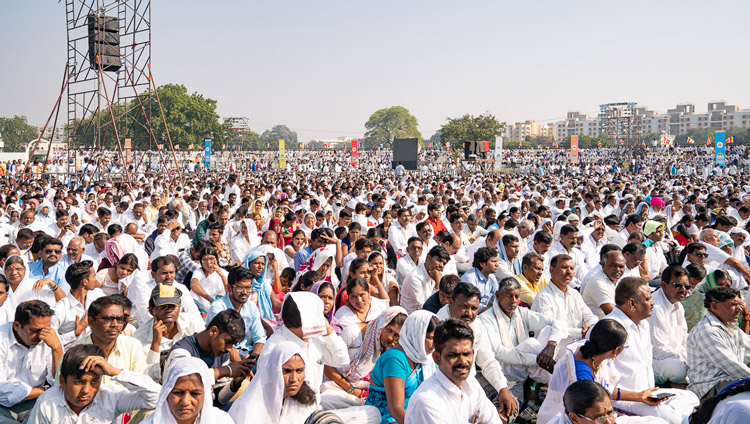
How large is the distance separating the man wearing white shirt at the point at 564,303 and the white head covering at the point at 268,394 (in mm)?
2536

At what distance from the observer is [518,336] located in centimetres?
480

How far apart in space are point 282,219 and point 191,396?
658 cm

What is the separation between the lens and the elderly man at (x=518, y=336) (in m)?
4.54

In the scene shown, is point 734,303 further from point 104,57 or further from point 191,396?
point 104,57

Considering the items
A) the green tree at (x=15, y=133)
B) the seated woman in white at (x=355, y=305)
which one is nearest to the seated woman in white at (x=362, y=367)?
the seated woman in white at (x=355, y=305)

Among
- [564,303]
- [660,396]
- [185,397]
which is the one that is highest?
[185,397]

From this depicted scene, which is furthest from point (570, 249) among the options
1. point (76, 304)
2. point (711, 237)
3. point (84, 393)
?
point (84, 393)

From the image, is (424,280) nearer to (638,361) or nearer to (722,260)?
(638,361)

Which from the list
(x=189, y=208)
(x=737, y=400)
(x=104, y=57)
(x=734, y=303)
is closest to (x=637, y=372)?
(x=734, y=303)

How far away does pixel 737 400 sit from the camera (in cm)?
276

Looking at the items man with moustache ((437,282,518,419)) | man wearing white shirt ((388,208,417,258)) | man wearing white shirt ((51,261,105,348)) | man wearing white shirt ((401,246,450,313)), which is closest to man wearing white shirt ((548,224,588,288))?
man wearing white shirt ((401,246,450,313))

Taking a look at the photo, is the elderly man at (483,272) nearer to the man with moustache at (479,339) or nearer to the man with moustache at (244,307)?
the man with moustache at (479,339)

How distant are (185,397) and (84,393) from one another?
71 cm

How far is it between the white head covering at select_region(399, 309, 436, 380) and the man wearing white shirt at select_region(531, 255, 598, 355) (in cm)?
184
